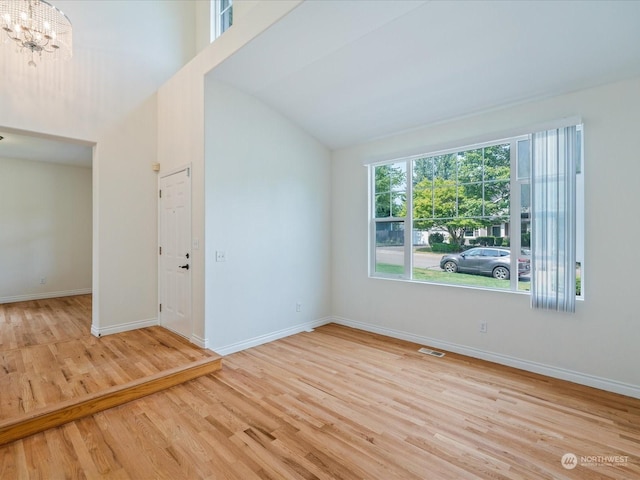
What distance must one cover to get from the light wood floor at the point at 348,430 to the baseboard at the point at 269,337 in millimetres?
386

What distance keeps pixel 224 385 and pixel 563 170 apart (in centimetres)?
367

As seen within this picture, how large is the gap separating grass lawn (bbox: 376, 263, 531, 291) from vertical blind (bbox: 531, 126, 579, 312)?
0.29 metres

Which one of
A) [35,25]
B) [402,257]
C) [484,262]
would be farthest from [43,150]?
[484,262]

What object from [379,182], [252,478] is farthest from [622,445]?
[379,182]

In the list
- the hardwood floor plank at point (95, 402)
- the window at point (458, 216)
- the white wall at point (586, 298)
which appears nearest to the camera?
the hardwood floor plank at point (95, 402)

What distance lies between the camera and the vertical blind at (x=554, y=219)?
113 inches

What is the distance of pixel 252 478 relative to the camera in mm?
1805

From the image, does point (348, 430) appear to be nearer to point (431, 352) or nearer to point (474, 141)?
point (431, 352)

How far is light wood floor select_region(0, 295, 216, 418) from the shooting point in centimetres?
255

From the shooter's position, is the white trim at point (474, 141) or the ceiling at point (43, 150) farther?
the ceiling at point (43, 150)

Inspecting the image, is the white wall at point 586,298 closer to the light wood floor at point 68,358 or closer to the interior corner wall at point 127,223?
the light wood floor at point 68,358

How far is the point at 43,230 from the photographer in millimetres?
6215

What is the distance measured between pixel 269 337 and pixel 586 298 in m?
3.36
